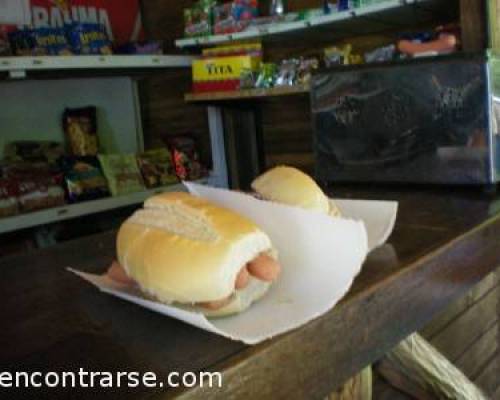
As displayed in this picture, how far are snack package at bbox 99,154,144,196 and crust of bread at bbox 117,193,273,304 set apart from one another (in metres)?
1.33

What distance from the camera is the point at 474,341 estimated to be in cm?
132

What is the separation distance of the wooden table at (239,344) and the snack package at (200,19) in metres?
1.35

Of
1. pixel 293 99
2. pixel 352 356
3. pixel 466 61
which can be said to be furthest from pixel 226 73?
pixel 352 356

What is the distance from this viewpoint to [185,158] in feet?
7.15

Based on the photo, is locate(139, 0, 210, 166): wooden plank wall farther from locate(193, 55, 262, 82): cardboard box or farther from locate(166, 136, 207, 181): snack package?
locate(193, 55, 262, 82): cardboard box

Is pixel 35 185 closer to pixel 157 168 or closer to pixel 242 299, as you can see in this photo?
pixel 157 168

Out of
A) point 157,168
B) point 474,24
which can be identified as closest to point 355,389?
point 474,24

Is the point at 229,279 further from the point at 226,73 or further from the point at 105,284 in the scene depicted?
the point at 226,73

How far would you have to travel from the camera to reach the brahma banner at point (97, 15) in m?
2.04

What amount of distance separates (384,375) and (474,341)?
15.8 inches

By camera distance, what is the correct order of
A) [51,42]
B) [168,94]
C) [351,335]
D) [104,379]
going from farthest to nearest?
[168,94] < [51,42] < [351,335] < [104,379]

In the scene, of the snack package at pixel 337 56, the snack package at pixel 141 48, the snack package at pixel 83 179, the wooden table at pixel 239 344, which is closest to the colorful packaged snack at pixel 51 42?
the snack package at pixel 141 48

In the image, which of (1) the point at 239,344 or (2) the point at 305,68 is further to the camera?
(2) the point at 305,68

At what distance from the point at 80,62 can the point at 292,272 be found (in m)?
1.40
